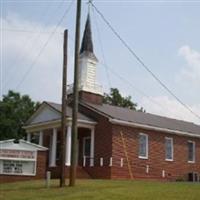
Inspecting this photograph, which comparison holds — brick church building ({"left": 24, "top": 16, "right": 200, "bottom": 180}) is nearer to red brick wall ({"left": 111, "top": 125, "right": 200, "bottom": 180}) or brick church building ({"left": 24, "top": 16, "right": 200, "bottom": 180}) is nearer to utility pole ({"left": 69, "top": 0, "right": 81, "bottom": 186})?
red brick wall ({"left": 111, "top": 125, "right": 200, "bottom": 180})

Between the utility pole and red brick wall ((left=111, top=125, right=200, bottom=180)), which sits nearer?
the utility pole

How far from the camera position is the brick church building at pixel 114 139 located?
36.6 m

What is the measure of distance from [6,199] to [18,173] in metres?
11.7

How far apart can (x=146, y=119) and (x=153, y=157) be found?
3.56 meters

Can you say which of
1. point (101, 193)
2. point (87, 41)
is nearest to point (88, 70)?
point (87, 41)

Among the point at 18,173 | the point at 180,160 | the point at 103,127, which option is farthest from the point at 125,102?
the point at 18,173

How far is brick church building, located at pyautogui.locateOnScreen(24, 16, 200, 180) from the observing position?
36594 mm

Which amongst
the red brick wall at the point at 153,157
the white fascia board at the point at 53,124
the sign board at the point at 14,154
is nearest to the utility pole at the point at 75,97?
the sign board at the point at 14,154

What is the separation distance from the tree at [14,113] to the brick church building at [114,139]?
15.8m

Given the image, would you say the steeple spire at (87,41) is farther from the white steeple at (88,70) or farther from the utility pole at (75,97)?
the utility pole at (75,97)

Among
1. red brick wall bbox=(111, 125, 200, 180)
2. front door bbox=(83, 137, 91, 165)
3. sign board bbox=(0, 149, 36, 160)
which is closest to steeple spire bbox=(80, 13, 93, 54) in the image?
front door bbox=(83, 137, 91, 165)

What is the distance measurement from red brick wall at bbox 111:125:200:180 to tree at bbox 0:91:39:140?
21.6 meters

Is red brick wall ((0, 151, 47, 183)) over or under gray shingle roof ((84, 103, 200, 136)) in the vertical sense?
under

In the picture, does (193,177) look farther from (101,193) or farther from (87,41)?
(101,193)
